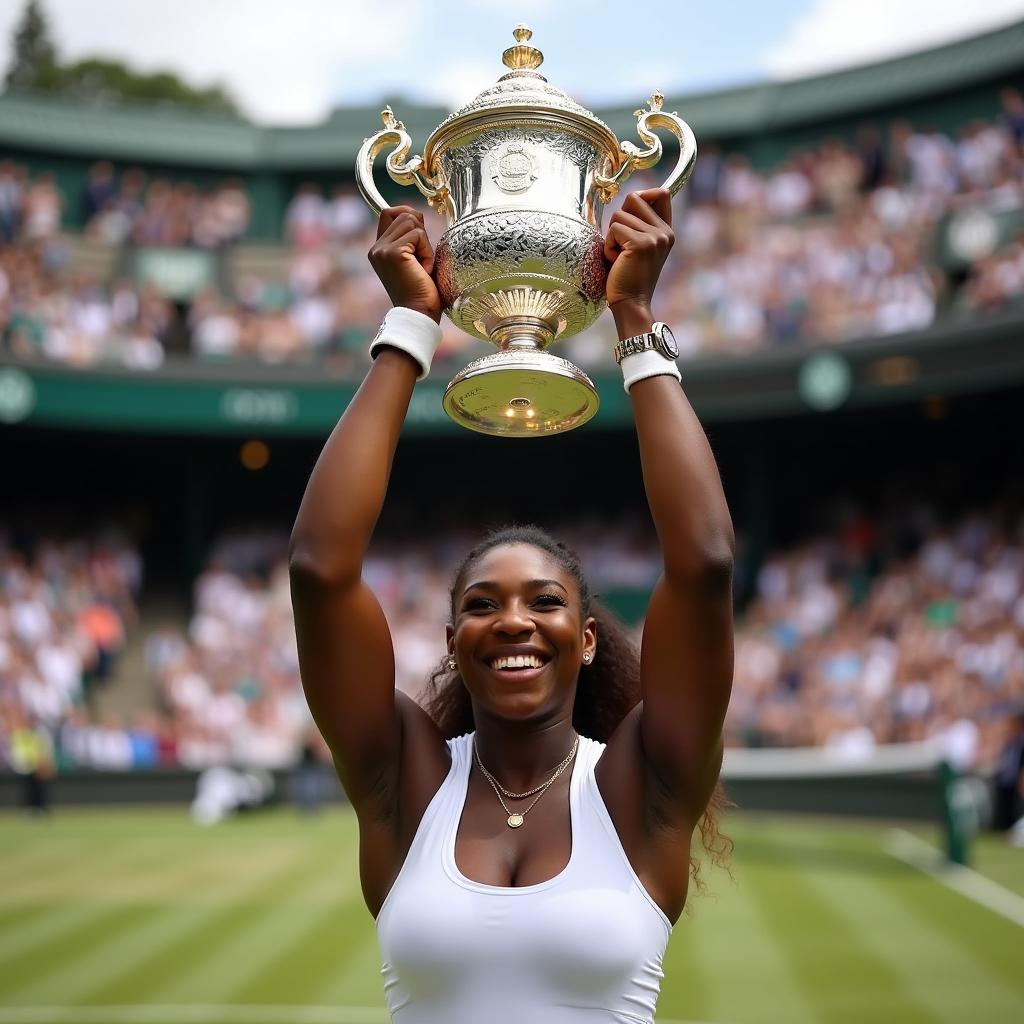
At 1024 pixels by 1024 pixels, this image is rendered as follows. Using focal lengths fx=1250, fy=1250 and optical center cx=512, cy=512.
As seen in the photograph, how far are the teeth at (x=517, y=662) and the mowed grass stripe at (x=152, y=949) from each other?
16.7 feet

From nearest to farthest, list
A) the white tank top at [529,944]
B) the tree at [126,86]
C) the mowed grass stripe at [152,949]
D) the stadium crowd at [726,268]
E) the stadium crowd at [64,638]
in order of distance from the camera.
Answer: the white tank top at [529,944], the mowed grass stripe at [152,949], the stadium crowd at [64,638], the stadium crowd at [726,268], the tree at [126,86]

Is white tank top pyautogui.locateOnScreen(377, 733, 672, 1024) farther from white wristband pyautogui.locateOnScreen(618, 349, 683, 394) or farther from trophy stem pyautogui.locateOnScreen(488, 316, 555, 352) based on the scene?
trophy stem pyautogui.locateOnScreen(488, 316, 555, 352)

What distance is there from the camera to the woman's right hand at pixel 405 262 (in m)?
2.30

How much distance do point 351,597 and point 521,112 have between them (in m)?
1.04

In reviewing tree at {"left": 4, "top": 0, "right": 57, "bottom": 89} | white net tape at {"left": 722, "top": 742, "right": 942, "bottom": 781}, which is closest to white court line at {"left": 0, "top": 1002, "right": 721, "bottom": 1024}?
white net tape at {"left": 722, "top": 742, "right": 942, "bottom": 781}

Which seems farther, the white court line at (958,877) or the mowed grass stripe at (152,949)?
the white court line at (958,877)

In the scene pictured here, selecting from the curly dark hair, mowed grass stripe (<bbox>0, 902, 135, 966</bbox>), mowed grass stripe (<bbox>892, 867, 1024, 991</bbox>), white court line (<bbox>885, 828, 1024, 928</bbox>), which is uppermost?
the curly dark hair

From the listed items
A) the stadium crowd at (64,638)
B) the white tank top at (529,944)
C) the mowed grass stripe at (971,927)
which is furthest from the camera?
the stadium crowd at (64,638)

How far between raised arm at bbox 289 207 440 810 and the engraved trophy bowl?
0.25m

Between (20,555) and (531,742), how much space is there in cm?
1738

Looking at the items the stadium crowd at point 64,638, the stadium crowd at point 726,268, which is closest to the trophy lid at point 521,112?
the stadium crowd at point 726,268

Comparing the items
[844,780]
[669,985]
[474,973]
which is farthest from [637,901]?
[844,780]

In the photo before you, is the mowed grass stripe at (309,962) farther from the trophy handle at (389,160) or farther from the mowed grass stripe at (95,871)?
the trophy handle at (389,160)

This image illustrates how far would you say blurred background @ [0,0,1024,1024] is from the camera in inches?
378
